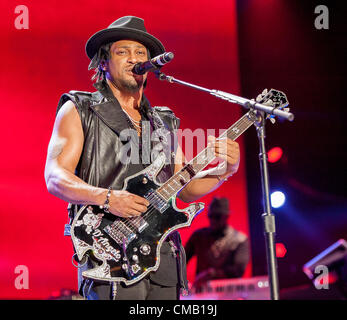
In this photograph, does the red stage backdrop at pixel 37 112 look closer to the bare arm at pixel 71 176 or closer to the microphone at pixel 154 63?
the bare arm at pixel 71 176

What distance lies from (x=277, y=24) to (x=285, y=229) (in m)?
2.37

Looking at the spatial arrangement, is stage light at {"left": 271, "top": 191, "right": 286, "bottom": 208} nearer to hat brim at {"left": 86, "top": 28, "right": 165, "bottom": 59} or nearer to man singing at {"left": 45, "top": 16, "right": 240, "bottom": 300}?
man singing at {"left": 45, "top": 16, "right": 240, "bottom": 300}

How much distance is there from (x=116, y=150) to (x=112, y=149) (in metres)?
0.02

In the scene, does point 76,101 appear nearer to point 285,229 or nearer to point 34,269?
point 34,269

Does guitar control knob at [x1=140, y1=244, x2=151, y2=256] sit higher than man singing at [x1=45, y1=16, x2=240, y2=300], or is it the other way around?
man singing at [x1=45, y1=16, x2=240, y2=300]

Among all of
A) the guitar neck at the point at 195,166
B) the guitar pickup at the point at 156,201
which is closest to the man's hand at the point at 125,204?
the guitar pickup at the point at 156,201

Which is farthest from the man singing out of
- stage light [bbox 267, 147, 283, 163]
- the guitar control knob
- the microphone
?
stage light [bbox 267, 147, 283, 163]

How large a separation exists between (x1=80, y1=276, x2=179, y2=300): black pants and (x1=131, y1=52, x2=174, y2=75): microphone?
1.14m

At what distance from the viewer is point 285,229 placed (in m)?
5.62

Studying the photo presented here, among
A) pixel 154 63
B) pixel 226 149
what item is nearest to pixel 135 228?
pixel 226 149

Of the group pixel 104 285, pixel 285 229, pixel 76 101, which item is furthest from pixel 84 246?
pixel 285 229

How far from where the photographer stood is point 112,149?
286 cm

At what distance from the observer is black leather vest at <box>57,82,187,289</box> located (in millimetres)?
2750

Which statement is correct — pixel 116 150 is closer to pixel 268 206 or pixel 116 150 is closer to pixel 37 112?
pixel 268 206
